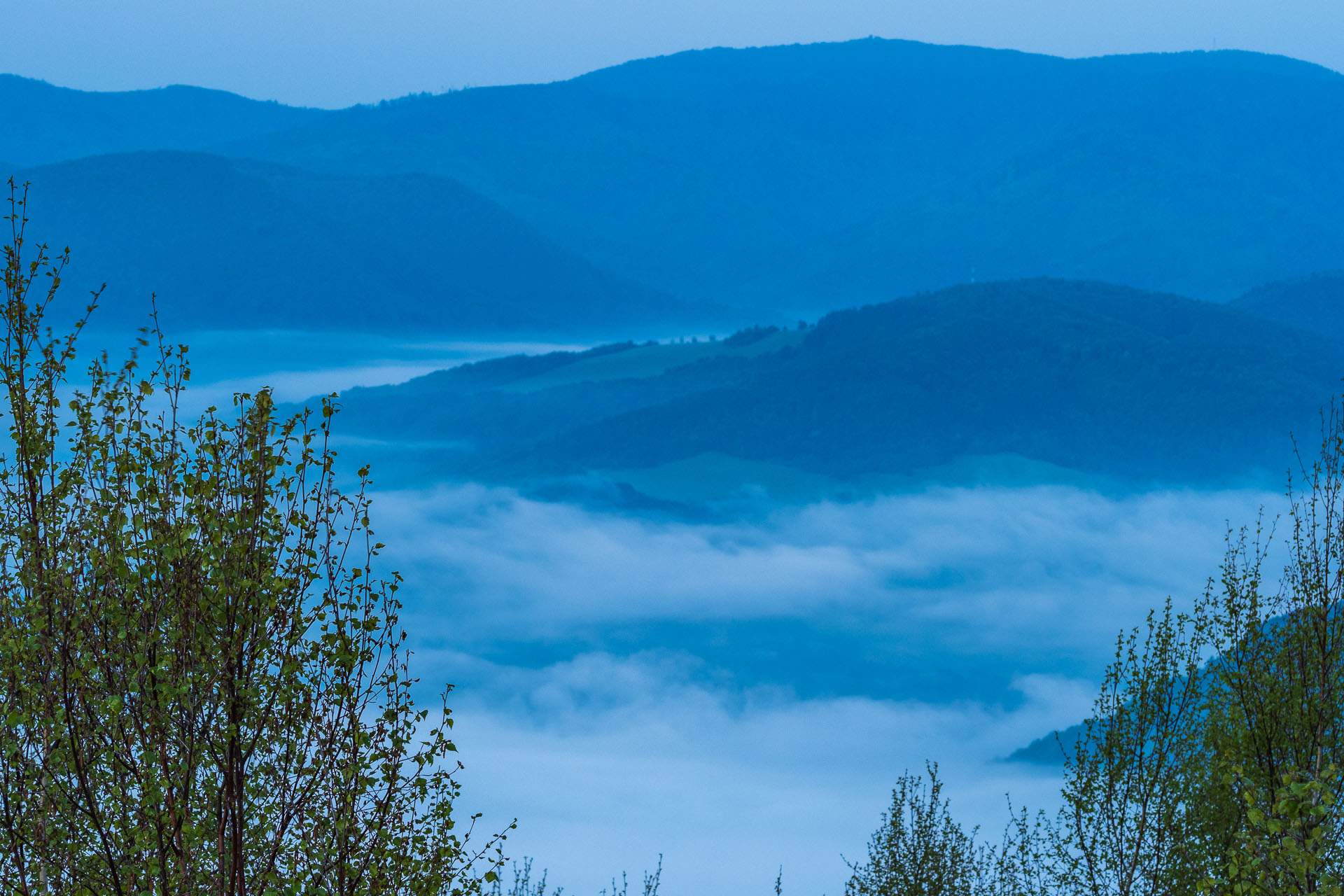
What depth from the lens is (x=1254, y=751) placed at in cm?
3084

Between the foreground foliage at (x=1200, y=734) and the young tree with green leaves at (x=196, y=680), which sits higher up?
the foreground foliage at (x=1200, y=734)

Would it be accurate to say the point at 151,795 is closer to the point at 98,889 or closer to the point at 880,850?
the point at 98,889

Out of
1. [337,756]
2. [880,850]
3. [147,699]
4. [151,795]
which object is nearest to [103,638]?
[147,699]

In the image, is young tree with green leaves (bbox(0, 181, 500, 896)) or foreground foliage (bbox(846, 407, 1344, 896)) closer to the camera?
young tree with green leaves (bbox(0, 181, 500, 896))

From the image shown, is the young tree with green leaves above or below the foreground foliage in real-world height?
below

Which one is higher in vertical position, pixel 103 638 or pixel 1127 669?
pixel 1127 669

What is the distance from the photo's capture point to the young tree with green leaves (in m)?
14.0

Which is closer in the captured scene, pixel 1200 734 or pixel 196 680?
pixel 196 680

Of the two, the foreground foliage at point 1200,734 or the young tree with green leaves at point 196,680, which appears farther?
the foreground foliage at point 1200,734

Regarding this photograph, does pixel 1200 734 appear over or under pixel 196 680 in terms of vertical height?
over

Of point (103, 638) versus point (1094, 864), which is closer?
point (103, 638)

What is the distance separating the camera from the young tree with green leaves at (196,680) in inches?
550

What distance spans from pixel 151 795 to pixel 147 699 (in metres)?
1.10

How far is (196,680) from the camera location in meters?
14.0
